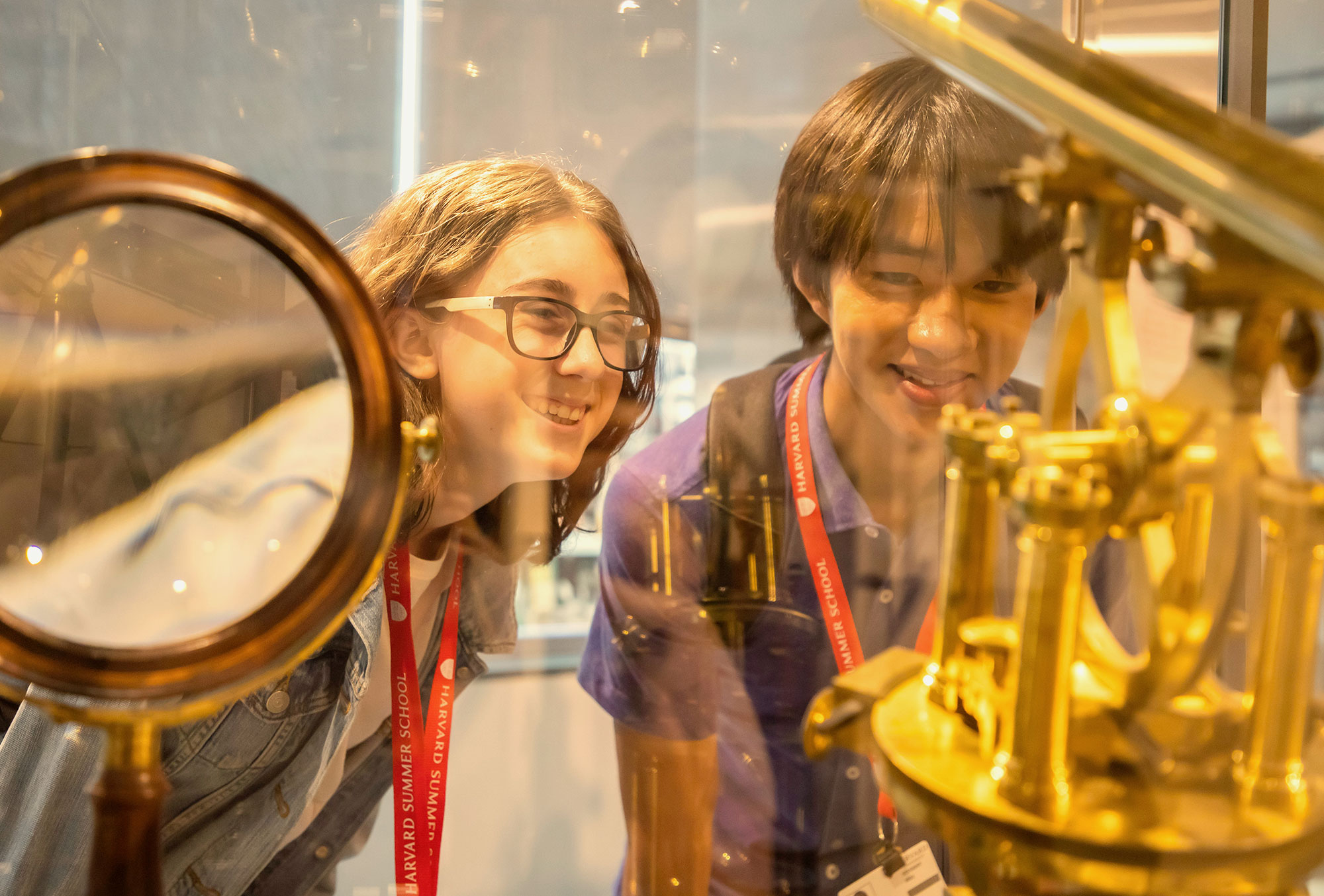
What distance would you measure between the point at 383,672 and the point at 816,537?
0.33 m

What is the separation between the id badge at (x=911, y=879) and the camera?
0.66 meters

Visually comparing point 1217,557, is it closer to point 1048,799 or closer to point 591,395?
point 1048,799

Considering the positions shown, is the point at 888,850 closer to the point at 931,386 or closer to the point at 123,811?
the point at 931,386

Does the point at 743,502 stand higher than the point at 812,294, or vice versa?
the point at 812,294

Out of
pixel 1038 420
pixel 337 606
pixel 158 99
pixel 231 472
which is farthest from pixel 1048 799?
pixel 158 99

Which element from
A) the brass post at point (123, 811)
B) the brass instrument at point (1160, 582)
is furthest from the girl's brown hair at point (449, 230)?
the brass instrument at point (1160, 582)

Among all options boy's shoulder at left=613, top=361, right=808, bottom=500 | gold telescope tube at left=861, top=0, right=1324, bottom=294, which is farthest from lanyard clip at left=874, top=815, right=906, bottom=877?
gold telescope tube at left=861, top=0, right=1324, bottom=294

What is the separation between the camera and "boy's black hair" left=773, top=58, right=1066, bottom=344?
61cm

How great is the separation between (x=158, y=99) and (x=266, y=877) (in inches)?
21.3

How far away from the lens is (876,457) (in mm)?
685

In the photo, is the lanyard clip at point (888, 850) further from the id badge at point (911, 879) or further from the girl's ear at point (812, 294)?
the girl's ear at point (812, 294)

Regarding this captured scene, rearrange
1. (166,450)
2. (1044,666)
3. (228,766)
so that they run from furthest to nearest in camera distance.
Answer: (228,766)
(166,450)
(1044,666)

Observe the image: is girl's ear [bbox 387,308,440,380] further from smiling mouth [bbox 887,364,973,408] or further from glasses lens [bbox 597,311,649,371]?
smiling mouth [bbox 887,364,973,408]

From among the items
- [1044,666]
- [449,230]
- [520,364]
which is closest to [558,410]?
[520,364]
